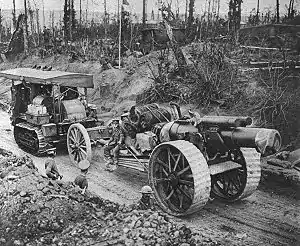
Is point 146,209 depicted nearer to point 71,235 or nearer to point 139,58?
point 71,235

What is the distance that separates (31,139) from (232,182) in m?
5.95

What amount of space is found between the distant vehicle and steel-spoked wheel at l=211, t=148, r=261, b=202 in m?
3.83

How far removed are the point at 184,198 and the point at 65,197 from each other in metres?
2.03

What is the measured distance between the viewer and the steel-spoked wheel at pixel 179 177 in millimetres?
6383

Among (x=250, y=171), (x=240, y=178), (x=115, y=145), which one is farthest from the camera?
(x=115, y=145)

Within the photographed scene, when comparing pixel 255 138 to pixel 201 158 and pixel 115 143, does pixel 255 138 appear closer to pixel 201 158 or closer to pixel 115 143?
pixel 201 158

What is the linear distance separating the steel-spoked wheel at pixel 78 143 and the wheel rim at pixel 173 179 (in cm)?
296

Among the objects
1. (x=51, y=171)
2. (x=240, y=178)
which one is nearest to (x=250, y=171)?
(x=240, y=178)

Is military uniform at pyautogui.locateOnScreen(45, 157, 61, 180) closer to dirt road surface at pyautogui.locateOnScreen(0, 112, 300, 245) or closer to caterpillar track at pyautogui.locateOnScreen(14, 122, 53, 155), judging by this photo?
dirt road surface at pyautogui.locateOnScreen(0, 112, 300, 245)

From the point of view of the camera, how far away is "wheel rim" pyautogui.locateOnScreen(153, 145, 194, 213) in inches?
264

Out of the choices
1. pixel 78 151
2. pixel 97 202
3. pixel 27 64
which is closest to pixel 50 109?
pixel 78 151

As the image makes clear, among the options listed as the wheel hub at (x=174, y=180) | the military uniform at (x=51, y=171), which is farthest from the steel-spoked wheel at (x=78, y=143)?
the wheel hub at (x=174, y=180)

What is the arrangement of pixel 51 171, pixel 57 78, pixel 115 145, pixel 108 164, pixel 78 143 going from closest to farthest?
pixel 51 171
pixel 115 145
pixel 108 164
pixel 78 143
pixel 57 78

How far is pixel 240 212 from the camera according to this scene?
719cm
